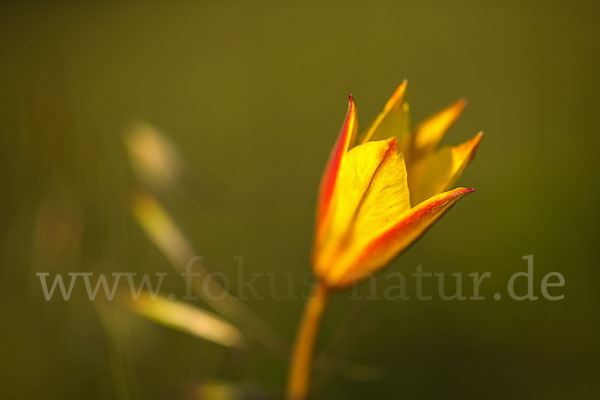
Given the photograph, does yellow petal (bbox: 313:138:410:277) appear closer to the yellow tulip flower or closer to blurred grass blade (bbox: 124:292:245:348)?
the yellow tulip flower

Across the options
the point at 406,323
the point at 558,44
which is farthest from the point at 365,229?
the point at 558,44

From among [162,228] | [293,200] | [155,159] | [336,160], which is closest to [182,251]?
[162,228]

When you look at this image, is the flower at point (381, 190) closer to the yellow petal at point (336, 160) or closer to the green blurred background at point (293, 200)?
the yellow petal at point (336, 160)

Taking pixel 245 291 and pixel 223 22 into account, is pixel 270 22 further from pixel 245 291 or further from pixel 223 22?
pixel 245 291

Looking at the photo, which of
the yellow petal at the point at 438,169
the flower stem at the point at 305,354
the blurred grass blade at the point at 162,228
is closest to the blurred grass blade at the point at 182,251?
the blurred grass blade at the point at 162,228

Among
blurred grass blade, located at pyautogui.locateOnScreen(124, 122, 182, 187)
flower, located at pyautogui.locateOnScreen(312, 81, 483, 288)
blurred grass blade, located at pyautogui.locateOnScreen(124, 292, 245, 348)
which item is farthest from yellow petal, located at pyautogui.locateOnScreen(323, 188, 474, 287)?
blurred grass blade, located at pyautogui.locateOnScreen(124, 122, 182, 187)

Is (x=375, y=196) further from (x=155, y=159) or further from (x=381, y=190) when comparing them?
(x=155, y=159)
